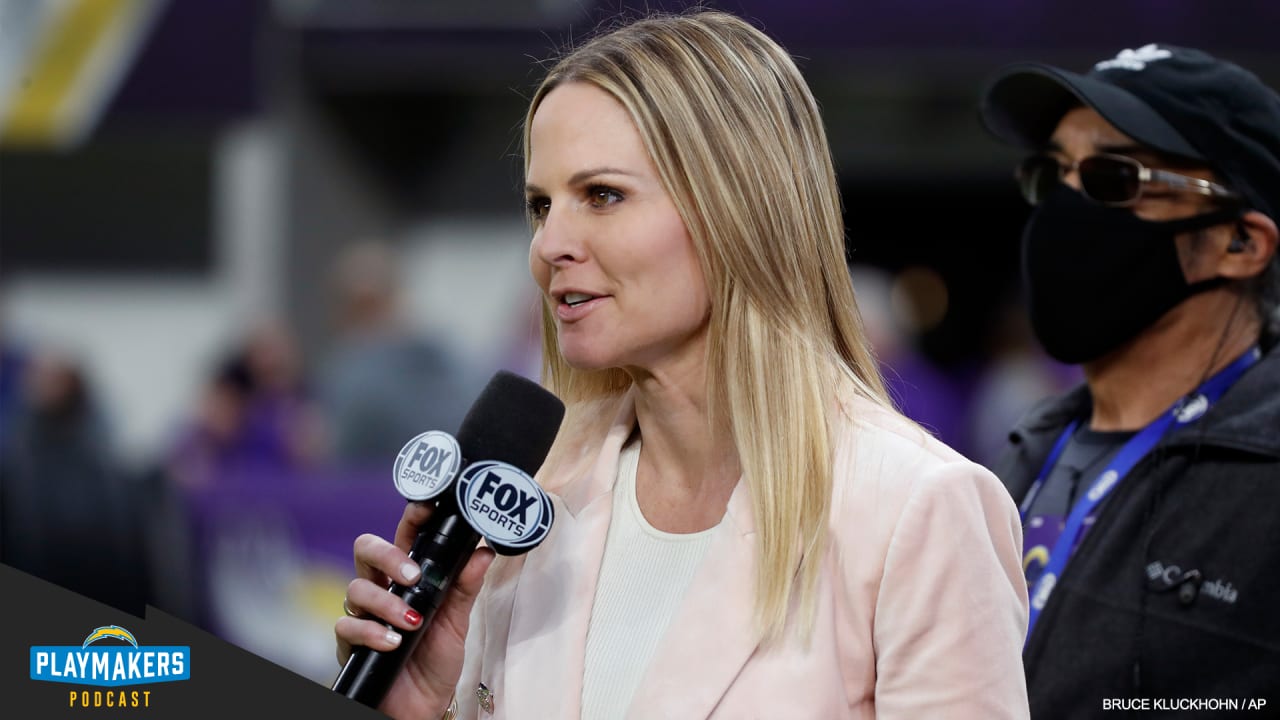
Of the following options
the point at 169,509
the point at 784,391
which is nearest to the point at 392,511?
the point at 169,509

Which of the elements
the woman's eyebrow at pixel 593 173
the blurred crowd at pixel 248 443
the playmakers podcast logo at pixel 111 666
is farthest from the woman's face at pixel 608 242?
the blurred crowd at pixel 248 443

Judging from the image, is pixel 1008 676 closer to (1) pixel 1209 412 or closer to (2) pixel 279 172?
(1) pixel 1209 412

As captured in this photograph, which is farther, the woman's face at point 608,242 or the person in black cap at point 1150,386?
the person in black cap at point 1150,386

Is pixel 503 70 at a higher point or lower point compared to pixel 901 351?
higher

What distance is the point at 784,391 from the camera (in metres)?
2.41

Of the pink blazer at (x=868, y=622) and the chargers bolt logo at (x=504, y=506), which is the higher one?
the chargers bolt logo at (x=504, y=506)

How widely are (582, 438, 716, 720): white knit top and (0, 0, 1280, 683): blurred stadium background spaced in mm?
5023

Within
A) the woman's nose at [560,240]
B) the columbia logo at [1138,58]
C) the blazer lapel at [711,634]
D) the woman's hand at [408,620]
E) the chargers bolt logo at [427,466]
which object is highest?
the columbia logo at [1138,58]

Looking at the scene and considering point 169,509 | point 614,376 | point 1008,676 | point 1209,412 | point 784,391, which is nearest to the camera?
point 1008,676

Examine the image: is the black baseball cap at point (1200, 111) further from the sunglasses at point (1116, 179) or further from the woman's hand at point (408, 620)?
the woman's hand at point (408, 620)

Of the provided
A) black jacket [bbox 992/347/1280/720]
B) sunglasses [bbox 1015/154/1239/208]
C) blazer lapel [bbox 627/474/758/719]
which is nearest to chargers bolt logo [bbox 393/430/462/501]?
blazer lapel [bbox 627/474/758/719]

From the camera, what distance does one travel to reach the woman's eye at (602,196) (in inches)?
96.0

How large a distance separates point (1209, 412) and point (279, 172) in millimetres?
8962

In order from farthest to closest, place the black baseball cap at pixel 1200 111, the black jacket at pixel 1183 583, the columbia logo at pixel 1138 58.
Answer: the columbia logo at pixel 1138 58
the black baseball cap at pixel 1200 111
the black jacket at pixel 1183 583
